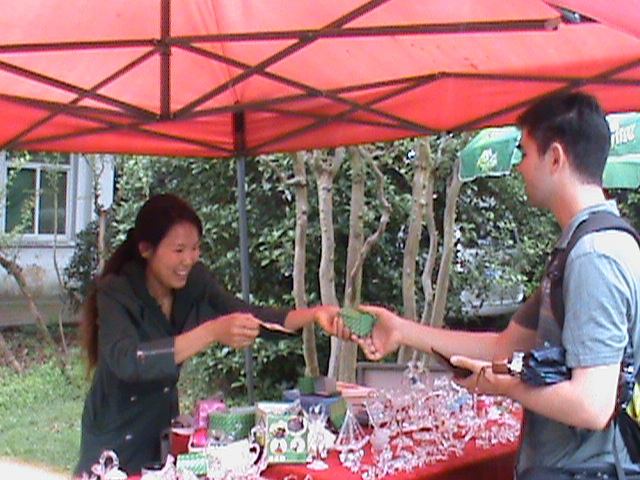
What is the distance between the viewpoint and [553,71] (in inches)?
123

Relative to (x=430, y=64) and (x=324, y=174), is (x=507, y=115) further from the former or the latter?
(x=324, y=174)

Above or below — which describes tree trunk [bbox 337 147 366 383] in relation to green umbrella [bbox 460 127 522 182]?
below

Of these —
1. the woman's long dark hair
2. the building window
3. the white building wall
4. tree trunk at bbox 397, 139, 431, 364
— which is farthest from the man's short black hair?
the white building wall

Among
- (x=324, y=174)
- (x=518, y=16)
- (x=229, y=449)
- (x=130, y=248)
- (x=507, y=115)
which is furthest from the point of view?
(x=324, y=174)

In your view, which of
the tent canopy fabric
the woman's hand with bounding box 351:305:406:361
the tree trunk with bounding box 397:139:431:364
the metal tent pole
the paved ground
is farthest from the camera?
the tree trunk with bounding box 397:139:431:364

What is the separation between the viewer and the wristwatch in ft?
5.43

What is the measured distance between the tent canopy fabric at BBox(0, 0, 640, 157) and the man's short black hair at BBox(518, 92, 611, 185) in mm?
231

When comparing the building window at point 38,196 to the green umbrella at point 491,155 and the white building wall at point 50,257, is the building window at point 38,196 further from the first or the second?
the green umbrella at point 491,155

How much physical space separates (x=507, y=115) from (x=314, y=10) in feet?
4.84

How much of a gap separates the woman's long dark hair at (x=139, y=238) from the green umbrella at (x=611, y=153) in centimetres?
274

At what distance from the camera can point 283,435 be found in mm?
2207

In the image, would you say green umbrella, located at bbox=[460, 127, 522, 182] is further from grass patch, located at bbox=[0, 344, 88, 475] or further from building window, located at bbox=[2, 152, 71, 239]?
building window, located at bbox=[2, 152, 71, 239]

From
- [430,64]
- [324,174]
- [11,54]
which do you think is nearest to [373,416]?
[430,64]

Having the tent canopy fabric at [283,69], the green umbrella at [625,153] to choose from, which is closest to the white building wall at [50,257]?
the tent canopy fabric at [283,69]
